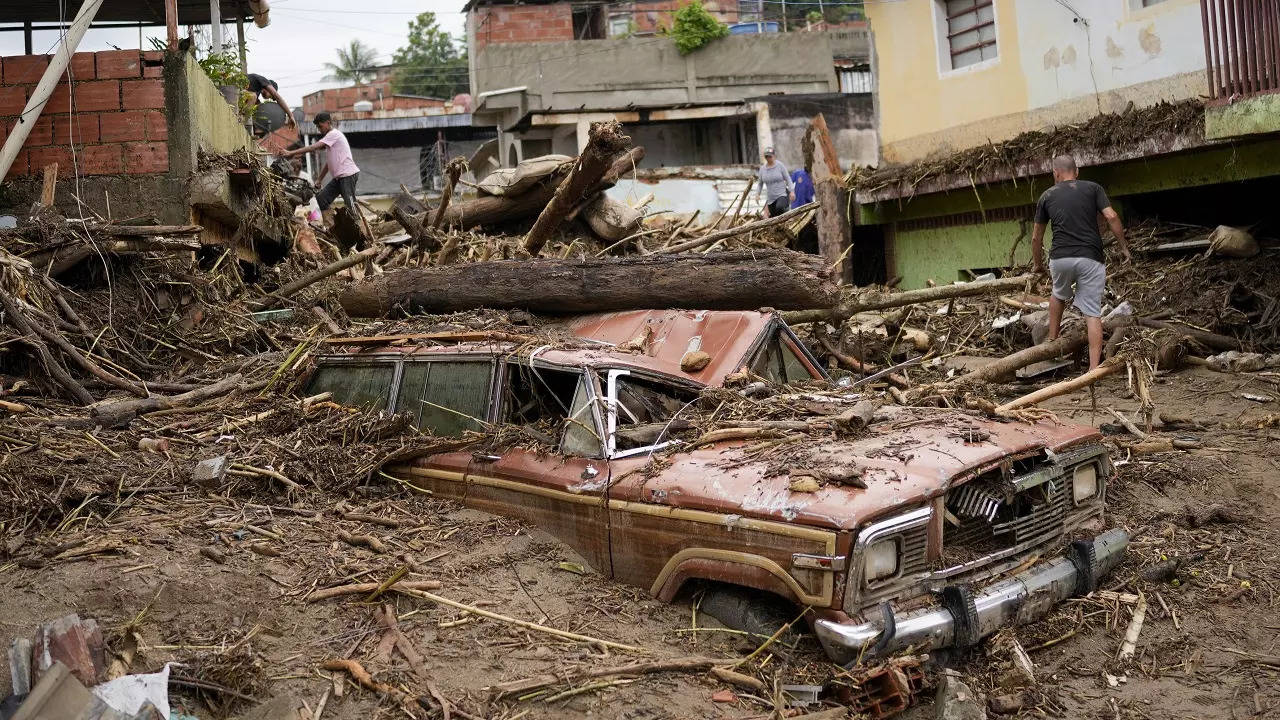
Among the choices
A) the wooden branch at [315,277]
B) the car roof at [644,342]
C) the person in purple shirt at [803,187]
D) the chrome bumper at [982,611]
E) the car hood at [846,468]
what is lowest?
the chrome bumper at [982,611]

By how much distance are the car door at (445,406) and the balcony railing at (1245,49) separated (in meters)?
7.23

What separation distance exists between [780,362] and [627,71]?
25.7 m

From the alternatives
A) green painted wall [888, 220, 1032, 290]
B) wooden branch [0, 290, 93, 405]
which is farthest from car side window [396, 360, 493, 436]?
green painted wall [888, 220, 1032, 290]

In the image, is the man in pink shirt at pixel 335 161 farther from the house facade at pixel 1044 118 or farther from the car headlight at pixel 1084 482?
the car headlight at pixel 1084 482

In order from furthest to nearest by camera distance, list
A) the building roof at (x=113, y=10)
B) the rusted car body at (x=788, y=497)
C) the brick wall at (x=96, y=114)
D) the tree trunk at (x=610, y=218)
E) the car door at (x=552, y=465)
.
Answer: the building roof at (x=113, y=10) < the tree trunk at (x=610, y=218) < the brick wall at (x=96, y=114) < the car door at (x=552, y=465) < the rusted car body at (x=788, y=497)

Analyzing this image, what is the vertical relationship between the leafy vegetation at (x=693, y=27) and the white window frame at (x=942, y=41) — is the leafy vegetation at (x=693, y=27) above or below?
above

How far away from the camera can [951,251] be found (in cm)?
1573

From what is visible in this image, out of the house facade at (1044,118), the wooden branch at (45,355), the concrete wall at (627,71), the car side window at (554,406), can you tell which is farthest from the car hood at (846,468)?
the concrete wall at (627,71)

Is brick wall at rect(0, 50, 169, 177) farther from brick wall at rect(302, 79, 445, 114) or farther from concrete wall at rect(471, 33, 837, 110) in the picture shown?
brick wall at rect(302, 79, 445, 114)

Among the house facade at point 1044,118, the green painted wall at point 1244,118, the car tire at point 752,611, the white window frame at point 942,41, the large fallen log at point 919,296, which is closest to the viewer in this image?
the car tire at point 752,611

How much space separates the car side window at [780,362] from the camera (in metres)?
7.01

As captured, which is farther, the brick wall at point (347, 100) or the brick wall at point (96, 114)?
the brick wall at point (347, 100)

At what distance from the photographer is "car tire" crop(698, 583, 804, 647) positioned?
4477 mm

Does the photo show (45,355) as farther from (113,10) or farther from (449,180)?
(113,10)
